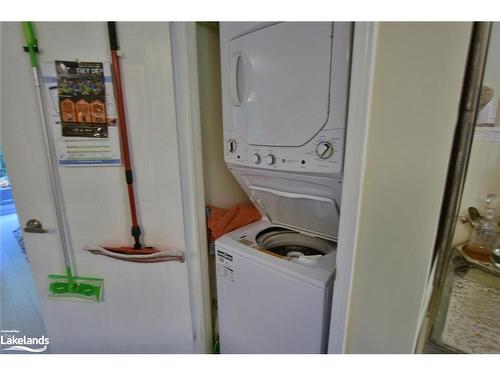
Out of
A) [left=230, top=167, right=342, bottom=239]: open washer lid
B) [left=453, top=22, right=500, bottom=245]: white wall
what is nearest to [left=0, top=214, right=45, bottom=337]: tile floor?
[left=230, top=167, right=342, bottom=239]: open washer lid

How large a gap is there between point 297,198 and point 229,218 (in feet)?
1.89

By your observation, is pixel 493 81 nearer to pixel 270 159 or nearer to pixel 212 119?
pixel 270 159

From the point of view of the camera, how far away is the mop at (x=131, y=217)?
1.27 metres

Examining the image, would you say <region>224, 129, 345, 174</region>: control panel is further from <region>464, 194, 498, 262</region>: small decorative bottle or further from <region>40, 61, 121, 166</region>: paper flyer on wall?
<region>464, 194, 498, 262</region>: small decorative bottle

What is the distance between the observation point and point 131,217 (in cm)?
150

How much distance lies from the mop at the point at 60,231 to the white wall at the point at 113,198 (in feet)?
0.13

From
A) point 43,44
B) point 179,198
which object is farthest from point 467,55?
point 43,44

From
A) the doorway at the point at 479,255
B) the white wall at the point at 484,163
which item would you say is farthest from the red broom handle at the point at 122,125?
the white wall at the point at 484,163

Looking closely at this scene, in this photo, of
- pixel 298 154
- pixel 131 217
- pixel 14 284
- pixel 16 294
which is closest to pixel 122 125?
pixel 131 217

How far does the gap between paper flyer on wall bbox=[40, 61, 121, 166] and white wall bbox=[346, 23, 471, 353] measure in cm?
137

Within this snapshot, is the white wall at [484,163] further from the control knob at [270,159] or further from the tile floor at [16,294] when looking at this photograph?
the tile floor at [16,294]

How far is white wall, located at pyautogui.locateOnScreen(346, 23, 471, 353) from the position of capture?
51cm

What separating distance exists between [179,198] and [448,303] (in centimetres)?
163

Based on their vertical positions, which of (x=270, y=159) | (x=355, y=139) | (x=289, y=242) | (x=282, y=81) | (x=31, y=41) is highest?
(x=31, y=41)
